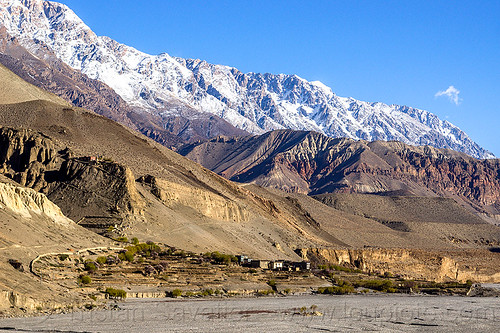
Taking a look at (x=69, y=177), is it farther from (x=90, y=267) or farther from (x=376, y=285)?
(x=376, y=285)

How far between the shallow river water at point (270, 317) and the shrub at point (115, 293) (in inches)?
→ 35.9

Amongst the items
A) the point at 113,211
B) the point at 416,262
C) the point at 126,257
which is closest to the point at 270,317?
the point at 126,257

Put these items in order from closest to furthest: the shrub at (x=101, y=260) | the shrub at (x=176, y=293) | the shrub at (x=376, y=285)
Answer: the shrub at (x=176, y=293), the shrub at (x=101, y=260), the shrub at (x=376, y=285)

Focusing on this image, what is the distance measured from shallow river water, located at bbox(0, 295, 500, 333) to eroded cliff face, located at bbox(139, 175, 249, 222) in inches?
1357

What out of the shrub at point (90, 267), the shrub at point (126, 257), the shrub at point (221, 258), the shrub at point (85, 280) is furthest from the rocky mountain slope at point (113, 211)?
the shrub at point (221, 258)

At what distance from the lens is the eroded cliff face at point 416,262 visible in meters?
115

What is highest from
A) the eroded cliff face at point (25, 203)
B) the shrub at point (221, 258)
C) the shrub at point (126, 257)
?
the eroded cliff face at point (25, 203)

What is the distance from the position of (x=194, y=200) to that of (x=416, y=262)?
154 feet

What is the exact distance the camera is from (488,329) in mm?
40719

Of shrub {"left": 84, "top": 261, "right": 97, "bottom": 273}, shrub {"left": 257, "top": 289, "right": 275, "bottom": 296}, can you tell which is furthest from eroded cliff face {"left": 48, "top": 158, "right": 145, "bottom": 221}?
shrub {"left": 257, "top": 289, "right": 275, "bottom": 296}

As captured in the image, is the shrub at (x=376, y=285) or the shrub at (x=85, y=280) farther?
the shrub at (x=376, y=285)

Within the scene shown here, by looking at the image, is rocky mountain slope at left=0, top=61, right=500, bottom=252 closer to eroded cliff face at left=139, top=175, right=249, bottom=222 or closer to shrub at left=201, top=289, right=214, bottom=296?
eroded cliff face at left=139, top=175, right=249, bottom=222

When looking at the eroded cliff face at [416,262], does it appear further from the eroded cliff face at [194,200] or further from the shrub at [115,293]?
the shrub at [115,293]

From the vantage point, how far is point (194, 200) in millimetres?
97688
